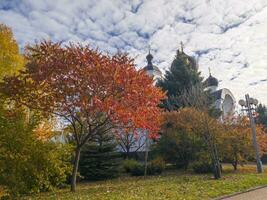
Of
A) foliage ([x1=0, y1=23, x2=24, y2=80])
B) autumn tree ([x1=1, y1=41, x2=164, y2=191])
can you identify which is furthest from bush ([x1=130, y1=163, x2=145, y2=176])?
foliage ([x1=0, y1=23, x2=24, y2=80])

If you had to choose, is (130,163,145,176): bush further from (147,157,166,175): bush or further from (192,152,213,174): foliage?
(192,152,213,174): foliage

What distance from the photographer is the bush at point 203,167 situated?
21.5m

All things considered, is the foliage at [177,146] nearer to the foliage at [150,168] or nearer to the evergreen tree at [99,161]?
the foliage at [150,168]

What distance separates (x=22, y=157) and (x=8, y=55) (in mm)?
6798

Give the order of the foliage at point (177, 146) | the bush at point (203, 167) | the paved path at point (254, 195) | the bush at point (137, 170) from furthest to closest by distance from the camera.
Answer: the foliage at point (177, 146) < the bush at point (137, 170) < the bush at point (203, 167) < the paved path at point (254, 195)

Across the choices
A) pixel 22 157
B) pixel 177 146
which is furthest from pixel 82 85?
pixel 177 146

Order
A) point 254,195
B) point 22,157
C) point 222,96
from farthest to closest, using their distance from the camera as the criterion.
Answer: point 222,96, point 22,157, point 254,195

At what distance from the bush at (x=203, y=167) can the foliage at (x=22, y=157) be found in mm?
9916

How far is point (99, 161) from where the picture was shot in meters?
21.8

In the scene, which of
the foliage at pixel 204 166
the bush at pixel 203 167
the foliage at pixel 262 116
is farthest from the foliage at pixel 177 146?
the foliage at pixel 262 116

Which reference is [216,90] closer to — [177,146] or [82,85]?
[177,146]

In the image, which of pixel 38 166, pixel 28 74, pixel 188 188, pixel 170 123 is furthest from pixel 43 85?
pixel 170 123

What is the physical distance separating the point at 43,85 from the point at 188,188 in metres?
7.02

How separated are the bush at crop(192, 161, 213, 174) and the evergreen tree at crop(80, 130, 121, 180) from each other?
4838 mm
